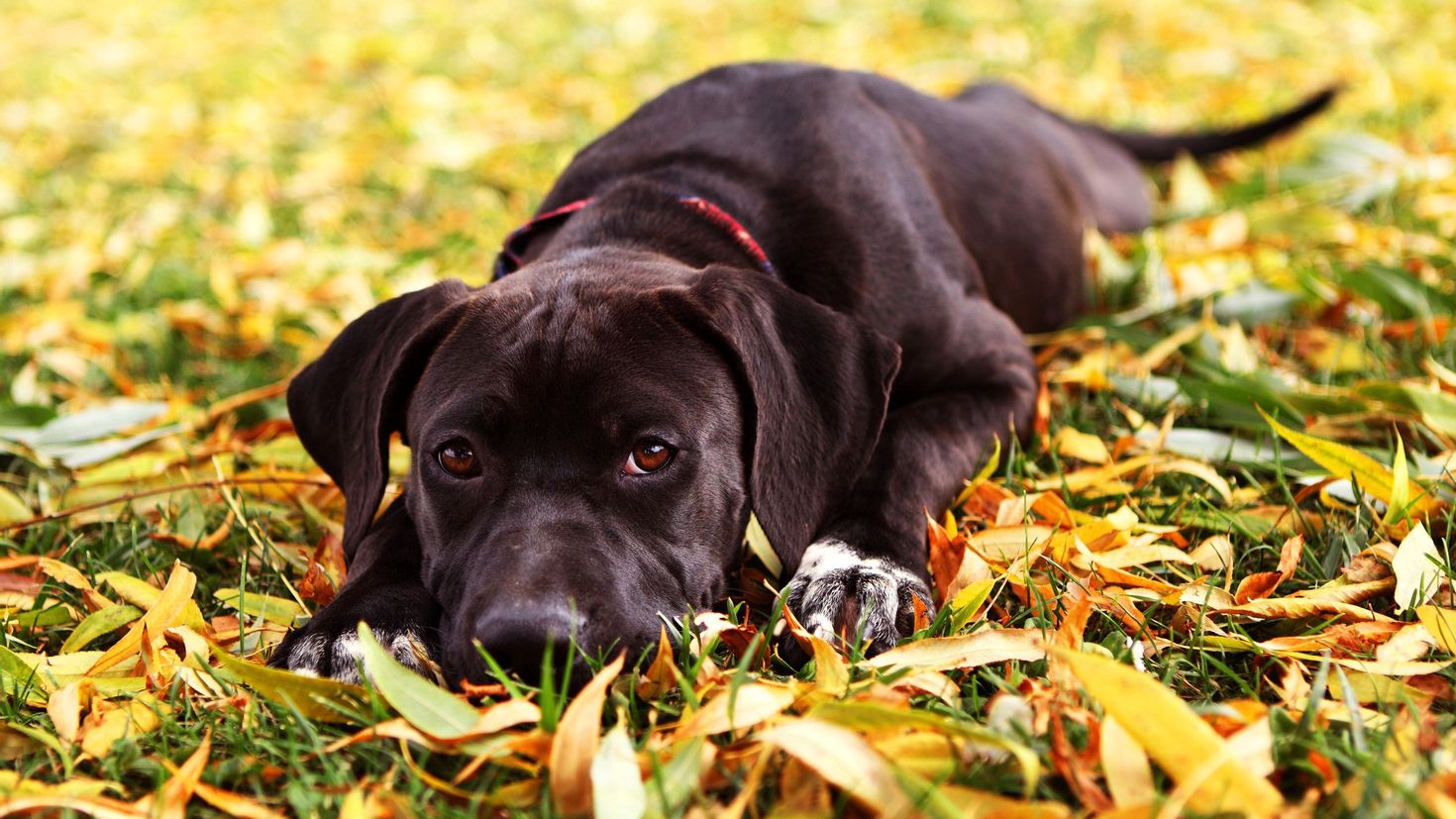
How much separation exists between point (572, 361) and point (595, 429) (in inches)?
6.4

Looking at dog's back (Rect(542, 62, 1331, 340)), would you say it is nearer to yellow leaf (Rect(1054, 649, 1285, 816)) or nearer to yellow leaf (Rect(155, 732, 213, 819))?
yellow leaf (Rect(1054, 649, 1285, 816))

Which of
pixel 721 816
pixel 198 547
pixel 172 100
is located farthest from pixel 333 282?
pixel 172 100

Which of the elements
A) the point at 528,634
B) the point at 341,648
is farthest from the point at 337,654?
the point at 528,634

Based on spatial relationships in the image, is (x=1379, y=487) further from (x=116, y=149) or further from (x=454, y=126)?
(x=116, y=149)

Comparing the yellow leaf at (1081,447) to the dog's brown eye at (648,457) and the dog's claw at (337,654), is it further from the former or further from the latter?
the dog's claw at (337,654)

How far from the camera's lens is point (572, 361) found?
8.91 feet

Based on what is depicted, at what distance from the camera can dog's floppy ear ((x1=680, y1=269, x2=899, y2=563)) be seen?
281cm

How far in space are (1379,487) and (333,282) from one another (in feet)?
13.1

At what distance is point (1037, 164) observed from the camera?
16.8 ft

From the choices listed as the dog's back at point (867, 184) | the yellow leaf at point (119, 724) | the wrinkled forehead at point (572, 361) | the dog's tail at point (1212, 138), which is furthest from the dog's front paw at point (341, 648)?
the dog's tail at point (1212, 138)

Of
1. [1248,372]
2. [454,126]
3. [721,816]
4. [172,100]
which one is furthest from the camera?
[172,100]

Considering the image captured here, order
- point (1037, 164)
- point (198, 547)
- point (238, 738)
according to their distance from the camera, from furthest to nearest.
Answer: point (1037, 164), point (198, 547), point (238, 738)

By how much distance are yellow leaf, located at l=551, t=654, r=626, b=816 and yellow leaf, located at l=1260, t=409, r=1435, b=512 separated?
1718 millimetres

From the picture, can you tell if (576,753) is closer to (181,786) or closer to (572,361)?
(181,786)
